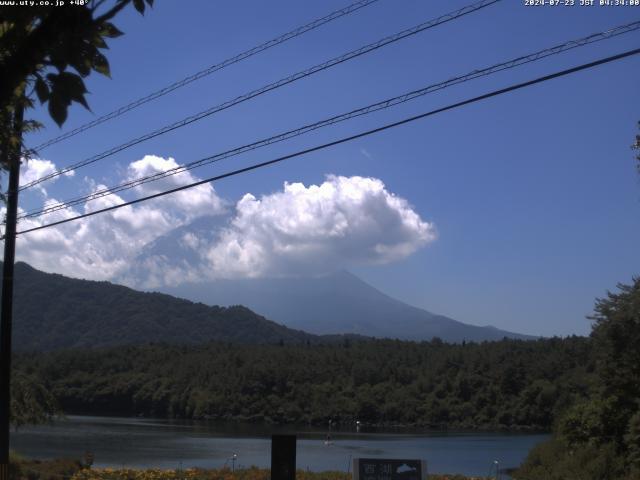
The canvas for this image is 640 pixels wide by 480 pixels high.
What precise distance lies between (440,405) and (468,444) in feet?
97.0

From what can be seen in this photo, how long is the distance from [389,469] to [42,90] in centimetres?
673

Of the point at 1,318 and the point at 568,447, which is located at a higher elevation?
the point at 1,318

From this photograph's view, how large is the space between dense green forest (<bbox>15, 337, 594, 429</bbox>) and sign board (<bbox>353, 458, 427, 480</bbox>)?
64286 millimetres

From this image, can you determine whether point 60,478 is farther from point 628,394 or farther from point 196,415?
point 196,415

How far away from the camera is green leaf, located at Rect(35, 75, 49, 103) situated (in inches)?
143

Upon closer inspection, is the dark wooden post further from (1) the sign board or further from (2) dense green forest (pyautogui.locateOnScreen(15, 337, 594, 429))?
(2) dense green forest (pyautogui.locateOnScreen(15, 337, 594, 429))

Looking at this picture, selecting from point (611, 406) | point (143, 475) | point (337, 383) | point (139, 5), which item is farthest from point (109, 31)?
point (337, 383)

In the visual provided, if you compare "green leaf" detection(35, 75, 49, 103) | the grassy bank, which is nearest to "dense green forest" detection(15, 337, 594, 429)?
the grassy bank

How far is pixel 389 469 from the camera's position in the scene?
9211 millimetres

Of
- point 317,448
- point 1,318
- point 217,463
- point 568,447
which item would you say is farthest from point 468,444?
point 1,318

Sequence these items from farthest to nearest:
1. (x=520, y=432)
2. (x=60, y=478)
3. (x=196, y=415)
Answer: (x=196, y=415) → (x=520, y=432) → (x=60, y=478)

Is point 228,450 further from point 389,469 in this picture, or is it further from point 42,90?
point 42,90

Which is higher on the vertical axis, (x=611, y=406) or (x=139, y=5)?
(x=139, y=5)

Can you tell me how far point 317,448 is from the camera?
145ft
